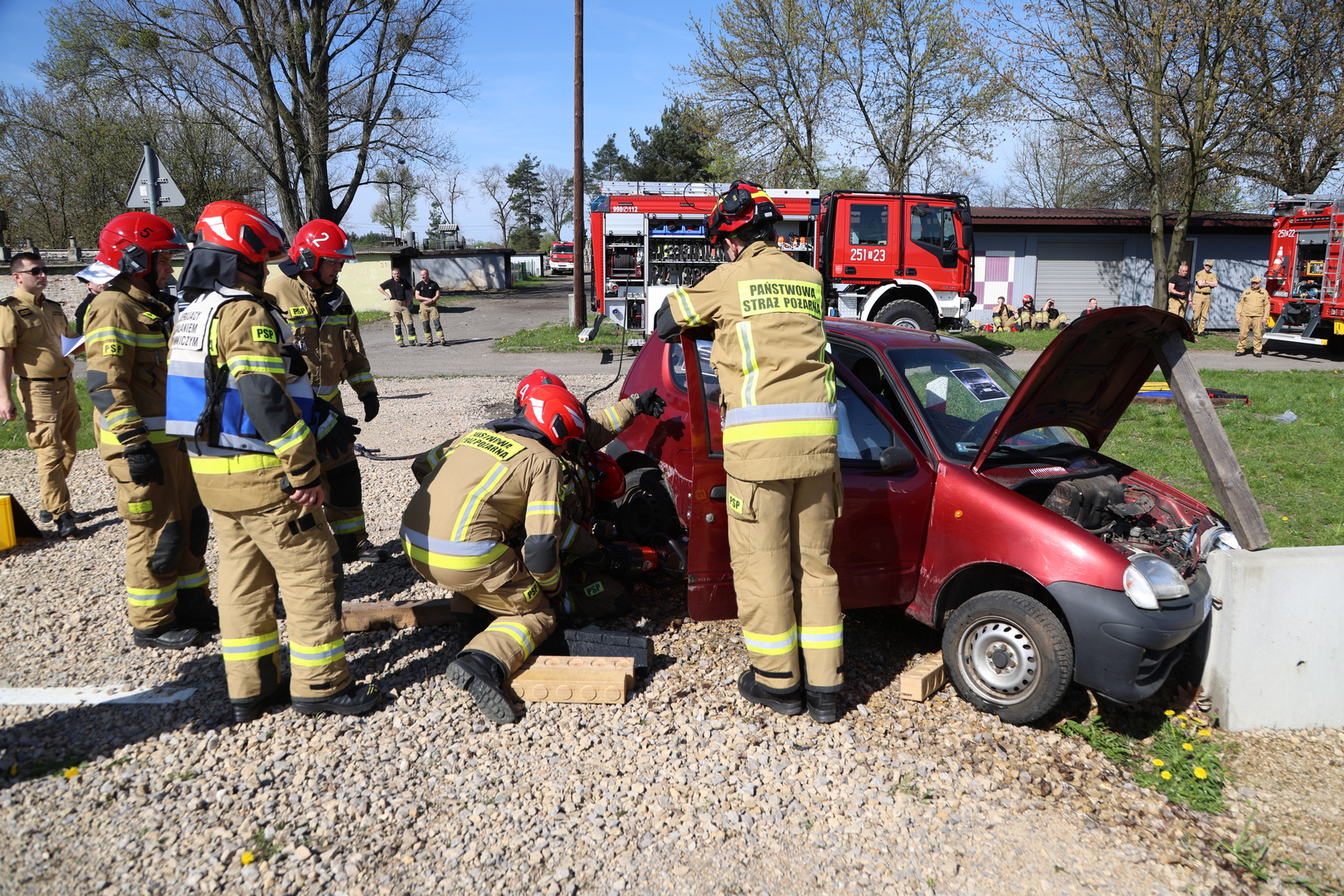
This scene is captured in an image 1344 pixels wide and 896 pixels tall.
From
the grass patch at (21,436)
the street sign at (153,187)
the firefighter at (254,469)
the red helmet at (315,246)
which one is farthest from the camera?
the grass patch at (21,436)

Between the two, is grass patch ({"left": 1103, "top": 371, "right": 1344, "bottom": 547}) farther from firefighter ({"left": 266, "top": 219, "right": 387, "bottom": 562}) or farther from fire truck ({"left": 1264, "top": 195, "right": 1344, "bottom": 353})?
fire truck ({"left": 1264, "top": 195, "right": 1344, "bottom": 353})

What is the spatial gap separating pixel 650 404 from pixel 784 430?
1.67m

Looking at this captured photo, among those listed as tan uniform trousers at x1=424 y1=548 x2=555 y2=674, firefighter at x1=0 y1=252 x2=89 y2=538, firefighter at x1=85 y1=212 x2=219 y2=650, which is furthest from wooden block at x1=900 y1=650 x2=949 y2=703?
firefighter at x1=0 y1=252 x2=89 y2=538

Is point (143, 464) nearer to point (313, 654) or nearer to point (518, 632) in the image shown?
point (313, 654)

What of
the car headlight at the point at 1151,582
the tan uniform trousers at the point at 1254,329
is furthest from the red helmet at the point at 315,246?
the tan uniform trousers at the point at 1254,329

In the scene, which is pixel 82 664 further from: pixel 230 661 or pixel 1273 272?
pixel 1273 272

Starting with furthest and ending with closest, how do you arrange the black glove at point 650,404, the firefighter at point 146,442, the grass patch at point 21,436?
the grass patch at point 21,436, the black glove at point 650,404, the firefighter at point 146,442

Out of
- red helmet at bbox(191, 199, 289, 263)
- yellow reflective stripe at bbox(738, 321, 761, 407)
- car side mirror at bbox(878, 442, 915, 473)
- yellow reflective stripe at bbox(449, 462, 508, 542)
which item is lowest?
yellow reflective stripe at bbox(449, 462, 508, 542)

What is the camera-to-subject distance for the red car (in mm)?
3191

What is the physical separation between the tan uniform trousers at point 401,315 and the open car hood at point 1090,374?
50.0 feet

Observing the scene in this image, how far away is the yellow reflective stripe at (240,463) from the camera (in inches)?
129

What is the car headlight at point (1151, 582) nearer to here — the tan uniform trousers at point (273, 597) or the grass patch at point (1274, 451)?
the grass patch at point (1274, 451)

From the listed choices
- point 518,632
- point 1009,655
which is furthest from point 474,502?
point 1009,655

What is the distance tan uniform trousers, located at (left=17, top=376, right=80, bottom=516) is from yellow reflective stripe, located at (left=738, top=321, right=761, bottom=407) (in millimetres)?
5317
